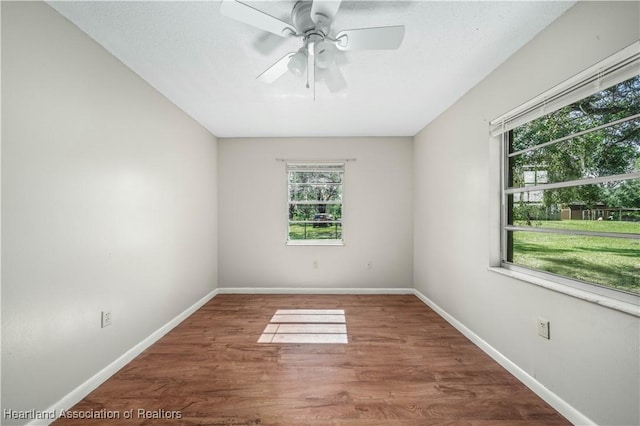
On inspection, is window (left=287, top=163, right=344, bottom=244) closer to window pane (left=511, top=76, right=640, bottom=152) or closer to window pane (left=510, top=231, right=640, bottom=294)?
window pane (left=510, top=231, right=640, bottom=294)

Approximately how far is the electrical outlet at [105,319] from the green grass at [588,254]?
10.4ft

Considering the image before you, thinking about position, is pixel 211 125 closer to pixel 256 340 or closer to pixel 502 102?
pixel 256 340

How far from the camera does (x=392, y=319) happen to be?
10.6 feet

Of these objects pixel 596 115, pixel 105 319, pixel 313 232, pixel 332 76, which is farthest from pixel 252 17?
pixel 313 232

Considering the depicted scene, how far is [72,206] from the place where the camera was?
1789mm

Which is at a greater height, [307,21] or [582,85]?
[307,21]

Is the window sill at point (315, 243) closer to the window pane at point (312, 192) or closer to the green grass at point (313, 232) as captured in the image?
the green grass at point (313, 232)

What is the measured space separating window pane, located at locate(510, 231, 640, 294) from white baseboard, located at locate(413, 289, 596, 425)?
0.75m

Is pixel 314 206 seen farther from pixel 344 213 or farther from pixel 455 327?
pixel 455 327

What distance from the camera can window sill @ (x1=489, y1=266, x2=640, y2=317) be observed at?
1.39 metres

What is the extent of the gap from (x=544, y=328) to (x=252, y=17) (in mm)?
2542

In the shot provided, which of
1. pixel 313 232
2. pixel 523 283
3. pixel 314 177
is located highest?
pixel 314 177

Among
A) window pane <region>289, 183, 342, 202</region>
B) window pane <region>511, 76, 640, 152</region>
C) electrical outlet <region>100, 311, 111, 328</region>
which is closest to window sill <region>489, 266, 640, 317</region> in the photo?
window pane <region>511, 76, 640, 152</region>

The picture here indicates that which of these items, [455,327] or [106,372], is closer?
[106,372]
